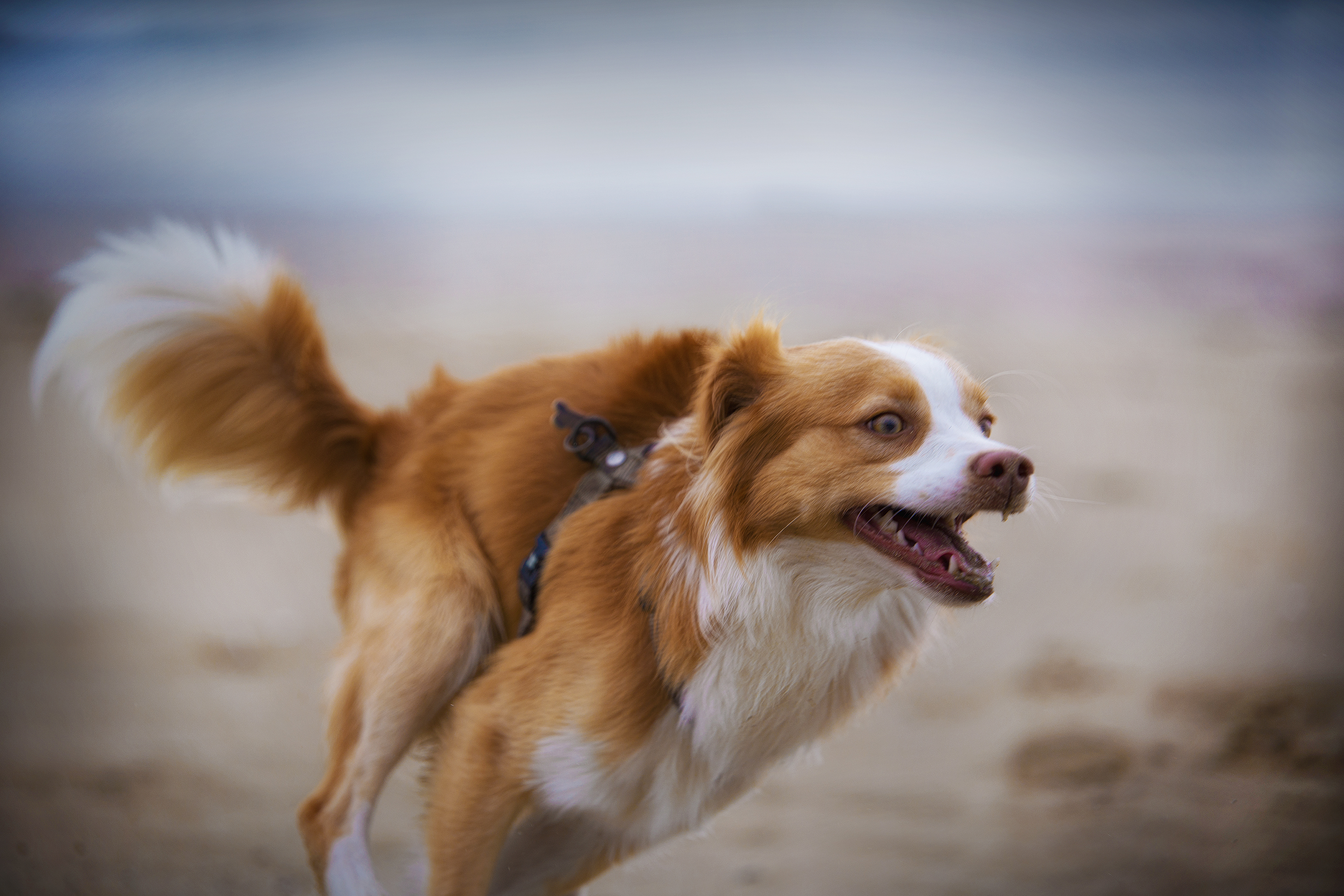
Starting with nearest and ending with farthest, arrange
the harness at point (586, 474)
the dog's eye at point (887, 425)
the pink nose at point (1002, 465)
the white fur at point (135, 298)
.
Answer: the pink nose at point (1002, 465) → the dog's eye at point (887, 425) → the harness at point (586, 474) → the white fur at point (135, 298)

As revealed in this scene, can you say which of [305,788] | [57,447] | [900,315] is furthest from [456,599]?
[900,315]

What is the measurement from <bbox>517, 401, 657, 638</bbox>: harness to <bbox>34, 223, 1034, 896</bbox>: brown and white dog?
0.04 metres

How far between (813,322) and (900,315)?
0.77m

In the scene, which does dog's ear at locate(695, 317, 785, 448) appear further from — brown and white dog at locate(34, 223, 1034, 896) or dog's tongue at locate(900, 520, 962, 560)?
dog's tongue at locate(900, 520, 962, 560)

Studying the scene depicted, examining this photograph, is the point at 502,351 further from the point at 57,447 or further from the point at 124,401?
the point at 124,401

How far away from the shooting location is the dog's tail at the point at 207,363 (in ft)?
5.31

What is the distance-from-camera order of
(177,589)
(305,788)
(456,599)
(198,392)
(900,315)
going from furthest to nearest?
(900,315)
(177,589)
(305,788)
(198,392)
(456,599)

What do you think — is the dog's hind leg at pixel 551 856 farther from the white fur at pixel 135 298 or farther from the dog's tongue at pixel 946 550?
the white fur at pixel 135 298

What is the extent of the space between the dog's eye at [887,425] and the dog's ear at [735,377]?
0.16 m

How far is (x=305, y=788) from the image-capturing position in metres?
2.36

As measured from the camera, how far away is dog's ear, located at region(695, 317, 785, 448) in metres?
1.20

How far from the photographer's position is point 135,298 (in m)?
1.62

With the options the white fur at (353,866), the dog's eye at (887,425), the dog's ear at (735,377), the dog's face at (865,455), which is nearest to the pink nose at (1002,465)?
the dog's face at (865,455)

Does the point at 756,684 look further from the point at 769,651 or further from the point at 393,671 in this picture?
the point at 393,671
